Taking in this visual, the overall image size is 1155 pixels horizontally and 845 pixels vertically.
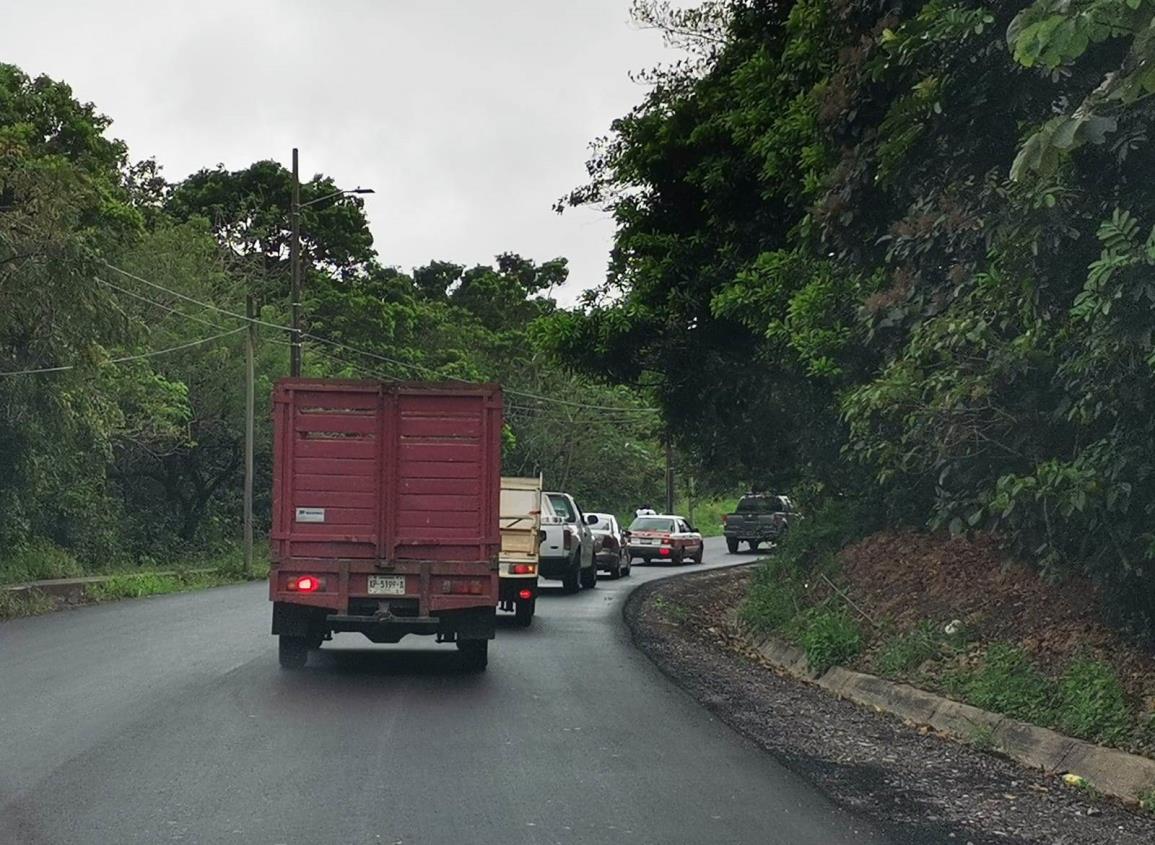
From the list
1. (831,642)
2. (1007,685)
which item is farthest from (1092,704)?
(831,642)

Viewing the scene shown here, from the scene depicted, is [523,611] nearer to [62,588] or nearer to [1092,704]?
[62,588]

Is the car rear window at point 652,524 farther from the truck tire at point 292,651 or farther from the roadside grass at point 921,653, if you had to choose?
the truck tire at point 292,651

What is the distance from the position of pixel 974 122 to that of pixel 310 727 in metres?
6.61

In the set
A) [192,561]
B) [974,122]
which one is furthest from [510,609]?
[192,561]

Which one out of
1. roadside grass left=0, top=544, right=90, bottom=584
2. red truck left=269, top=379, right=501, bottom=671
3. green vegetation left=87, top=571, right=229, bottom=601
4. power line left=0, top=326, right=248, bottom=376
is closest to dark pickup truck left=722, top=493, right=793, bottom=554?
power line left=0, top=326, right=248, bottom=376

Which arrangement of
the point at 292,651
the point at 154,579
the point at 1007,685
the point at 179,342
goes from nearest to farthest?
1. the point at 1007,685
2. the point at 292,651
3. the point at 154,579
4. the point at 179,342

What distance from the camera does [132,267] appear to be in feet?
128

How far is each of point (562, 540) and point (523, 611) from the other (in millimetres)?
6260

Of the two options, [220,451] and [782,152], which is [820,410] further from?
[220,451]

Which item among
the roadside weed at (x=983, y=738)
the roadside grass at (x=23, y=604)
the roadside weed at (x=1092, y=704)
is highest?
the roadside grass at (x=23, y=604)

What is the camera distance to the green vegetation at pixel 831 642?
589 inches

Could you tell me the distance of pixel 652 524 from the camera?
44.5m

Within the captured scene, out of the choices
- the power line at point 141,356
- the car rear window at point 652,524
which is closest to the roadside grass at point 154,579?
the power line at point 141,356

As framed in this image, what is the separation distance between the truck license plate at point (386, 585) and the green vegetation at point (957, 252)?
181 inches
